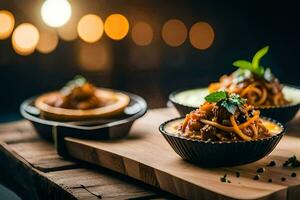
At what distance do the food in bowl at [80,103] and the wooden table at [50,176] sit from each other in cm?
18

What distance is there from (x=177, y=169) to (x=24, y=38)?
4.98 metres

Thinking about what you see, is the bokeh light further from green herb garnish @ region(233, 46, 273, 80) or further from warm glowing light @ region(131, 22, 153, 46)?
green herb garnish @ region(233, 46, 273, 80)

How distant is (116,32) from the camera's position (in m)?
7.87

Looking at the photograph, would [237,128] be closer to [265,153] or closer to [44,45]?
[265,153]

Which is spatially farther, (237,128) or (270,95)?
(270,95)

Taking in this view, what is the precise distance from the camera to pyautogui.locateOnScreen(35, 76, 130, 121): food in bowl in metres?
3.64

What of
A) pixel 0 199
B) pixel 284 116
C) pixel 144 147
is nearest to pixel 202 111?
pixel 144 147

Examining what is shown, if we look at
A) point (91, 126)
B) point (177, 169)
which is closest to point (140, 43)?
point (91, 126)

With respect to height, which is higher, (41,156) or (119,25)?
(119,25)

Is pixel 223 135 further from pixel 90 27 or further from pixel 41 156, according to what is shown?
pixel 90 27

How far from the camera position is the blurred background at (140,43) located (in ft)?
23.7

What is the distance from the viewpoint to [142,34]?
26.6 feet

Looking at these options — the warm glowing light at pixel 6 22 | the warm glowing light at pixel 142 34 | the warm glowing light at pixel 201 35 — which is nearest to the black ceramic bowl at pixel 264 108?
the warm glowing light at pixel 6 22

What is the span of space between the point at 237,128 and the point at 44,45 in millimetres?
5080
